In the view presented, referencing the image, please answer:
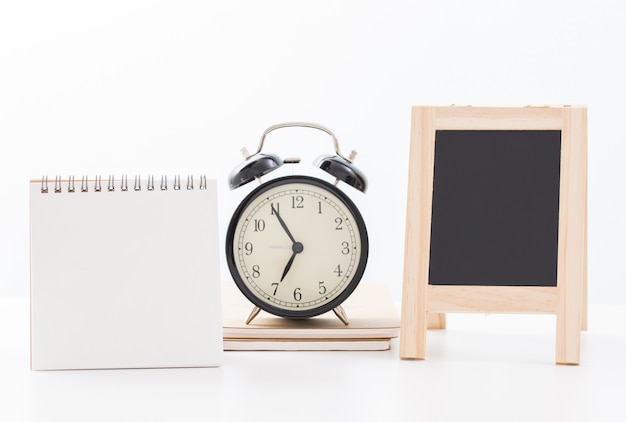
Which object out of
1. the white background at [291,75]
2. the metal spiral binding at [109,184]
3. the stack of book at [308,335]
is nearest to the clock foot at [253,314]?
the stack of book at [308,335]

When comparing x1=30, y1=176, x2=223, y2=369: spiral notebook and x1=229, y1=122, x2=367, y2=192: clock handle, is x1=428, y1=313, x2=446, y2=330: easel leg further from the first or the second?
x1=30, y1=176, x2=223, y2=369: spiral notebook

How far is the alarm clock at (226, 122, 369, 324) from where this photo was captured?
4.19 feet

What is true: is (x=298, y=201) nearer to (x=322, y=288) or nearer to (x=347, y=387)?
(x=322, y=288)

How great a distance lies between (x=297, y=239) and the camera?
1281mm

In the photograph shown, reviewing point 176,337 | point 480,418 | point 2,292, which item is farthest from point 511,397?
point 2,292

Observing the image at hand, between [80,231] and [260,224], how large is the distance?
0.86 ft

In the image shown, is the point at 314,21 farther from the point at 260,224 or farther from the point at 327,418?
the point at 327,418

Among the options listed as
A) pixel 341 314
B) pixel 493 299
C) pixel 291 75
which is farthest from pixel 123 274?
pixel 291 75

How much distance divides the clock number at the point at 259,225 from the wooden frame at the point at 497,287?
22 centimetres

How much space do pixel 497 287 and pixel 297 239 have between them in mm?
299

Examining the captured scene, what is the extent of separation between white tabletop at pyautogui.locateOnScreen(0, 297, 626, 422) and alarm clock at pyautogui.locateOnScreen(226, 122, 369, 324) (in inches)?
4.0

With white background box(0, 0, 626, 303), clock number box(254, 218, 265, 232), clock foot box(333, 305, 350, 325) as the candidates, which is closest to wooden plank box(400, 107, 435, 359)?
clock foot box(333, 305, 350, 325)

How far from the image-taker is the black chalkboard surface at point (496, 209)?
47.6 inches

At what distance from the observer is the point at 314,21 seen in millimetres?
2541
